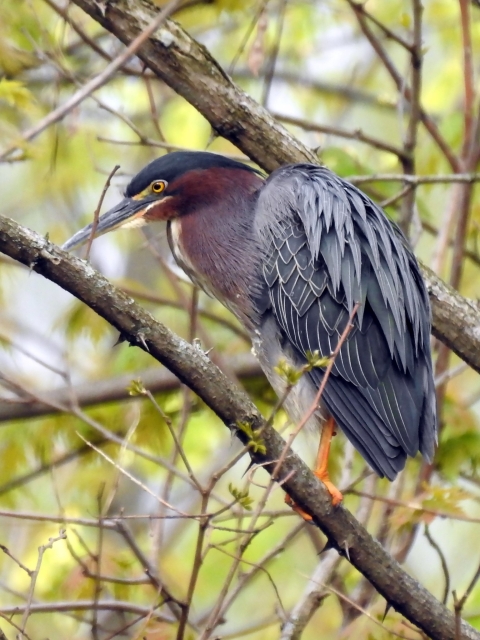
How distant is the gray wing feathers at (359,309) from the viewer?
9.16 ft

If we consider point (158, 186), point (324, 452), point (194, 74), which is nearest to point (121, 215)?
point (158, 186)

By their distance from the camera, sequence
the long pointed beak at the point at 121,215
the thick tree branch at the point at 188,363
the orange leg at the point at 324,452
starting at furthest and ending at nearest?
1. the long pointed beak at the point at 121,215
2. the orange leg at the point at 324,452
3. the thick tree branch at the point at 188,363

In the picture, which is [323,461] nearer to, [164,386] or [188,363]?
[188,363]

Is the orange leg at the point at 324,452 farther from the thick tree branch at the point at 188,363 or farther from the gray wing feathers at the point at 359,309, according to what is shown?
the thick tree branch at the point at 188,363

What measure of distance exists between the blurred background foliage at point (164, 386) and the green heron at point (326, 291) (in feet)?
0.66

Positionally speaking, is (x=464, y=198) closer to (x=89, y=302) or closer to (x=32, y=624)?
(x=89, y=302)

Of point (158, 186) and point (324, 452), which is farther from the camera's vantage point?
point (158, 186)

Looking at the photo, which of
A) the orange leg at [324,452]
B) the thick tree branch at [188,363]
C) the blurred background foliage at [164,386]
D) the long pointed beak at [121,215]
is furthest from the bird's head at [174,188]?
the thick tree branch at [188,363]

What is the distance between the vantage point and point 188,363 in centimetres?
189

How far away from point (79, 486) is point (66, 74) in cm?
182

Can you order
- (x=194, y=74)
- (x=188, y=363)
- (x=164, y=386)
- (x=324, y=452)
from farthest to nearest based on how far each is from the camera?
(x=164, y=386) < (x=324, y=452) < (x=194, y=74) < (x=188, y=363)

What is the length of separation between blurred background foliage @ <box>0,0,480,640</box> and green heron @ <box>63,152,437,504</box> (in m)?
0.20

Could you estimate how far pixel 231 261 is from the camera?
3.11 metres

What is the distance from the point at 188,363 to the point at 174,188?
1.47 m
